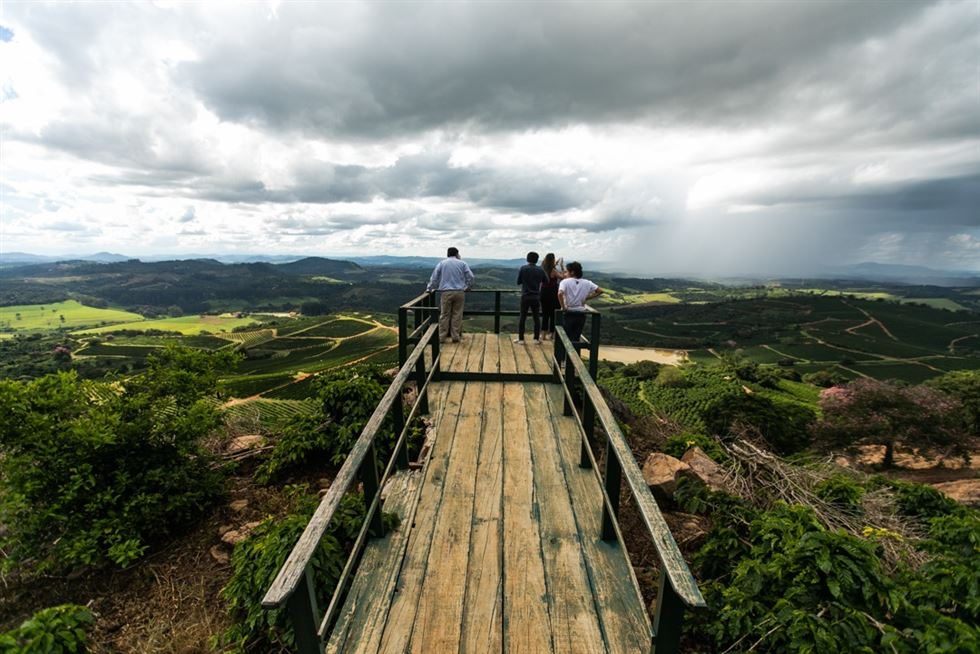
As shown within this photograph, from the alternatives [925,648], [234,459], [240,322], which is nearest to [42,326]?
[240,322]

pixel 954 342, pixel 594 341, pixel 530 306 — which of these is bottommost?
pixel 954 342

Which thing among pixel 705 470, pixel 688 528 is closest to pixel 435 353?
pixel 688 528

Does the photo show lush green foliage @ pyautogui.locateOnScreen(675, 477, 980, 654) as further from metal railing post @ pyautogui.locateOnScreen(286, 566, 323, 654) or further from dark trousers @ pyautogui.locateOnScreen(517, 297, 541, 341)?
dark trousers @ pyautogui.locateOnScreen(517, 297, 541, 341)

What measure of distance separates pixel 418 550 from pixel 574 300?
4976 mm

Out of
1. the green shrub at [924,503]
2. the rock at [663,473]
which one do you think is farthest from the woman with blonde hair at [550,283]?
the green shrub at [924,503]

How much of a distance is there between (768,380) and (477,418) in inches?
2068

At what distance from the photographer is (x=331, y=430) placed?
20.9ft

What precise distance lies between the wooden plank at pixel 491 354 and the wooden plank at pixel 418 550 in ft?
6.09

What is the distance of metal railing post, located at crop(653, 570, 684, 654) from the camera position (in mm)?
1862

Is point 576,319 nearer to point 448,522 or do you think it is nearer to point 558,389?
point 558,389

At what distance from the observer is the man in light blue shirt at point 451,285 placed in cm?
845

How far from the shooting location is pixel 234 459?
6531mm

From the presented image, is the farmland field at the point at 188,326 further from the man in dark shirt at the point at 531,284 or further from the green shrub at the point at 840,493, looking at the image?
the green shrub at the point at 840,493

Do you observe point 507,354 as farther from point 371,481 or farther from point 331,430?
point 371,481
